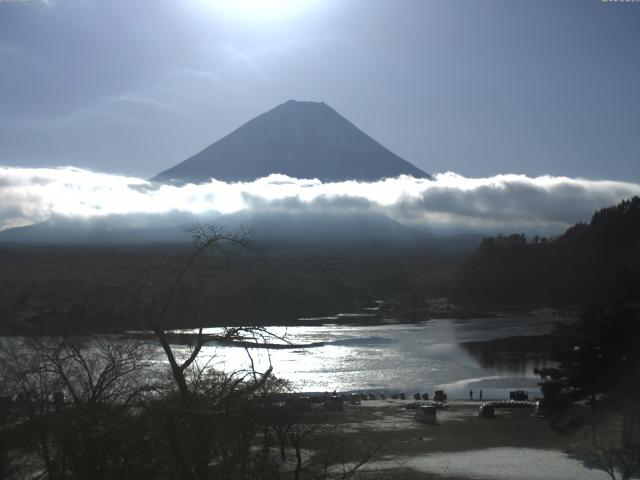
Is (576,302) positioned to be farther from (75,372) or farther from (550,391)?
(75,372)

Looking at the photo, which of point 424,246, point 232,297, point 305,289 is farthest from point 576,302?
point 424,246

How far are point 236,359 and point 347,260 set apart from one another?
64854 millimetres

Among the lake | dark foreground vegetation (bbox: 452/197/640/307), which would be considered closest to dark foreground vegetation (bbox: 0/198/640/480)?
the lake

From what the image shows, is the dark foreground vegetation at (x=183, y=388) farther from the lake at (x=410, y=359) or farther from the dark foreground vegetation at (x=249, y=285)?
the lake at (x=410, y=359)

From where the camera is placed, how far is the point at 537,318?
4619 cm

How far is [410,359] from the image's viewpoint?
1152 inches

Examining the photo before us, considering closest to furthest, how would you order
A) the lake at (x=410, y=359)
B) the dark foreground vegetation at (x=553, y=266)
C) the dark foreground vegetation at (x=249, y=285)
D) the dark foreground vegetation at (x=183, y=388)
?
the dark foreground vegetation at (x=183, y=388)
the dark foreground vegetation at (x=249, y=285)
the lake at (x=410, y=359)
the dark foreground vegetation at (x=553, y=266)

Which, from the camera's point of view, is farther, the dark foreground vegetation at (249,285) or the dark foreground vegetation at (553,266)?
the dark foreground vegetation at (553,266)

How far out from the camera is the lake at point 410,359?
23.9 metres

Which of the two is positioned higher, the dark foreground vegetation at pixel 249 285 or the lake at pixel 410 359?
the dark foreground vegetation at pixel 249 285

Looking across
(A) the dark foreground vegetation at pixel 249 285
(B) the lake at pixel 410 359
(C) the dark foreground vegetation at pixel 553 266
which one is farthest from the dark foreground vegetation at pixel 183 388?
(C) the dark foreground vegetation at pixel 553 266

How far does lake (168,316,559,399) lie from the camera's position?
2394 centimetres

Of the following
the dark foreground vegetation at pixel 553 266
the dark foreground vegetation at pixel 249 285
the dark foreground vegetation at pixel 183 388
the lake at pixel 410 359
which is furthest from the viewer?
the dark foreground vegetation at pixel 553 266

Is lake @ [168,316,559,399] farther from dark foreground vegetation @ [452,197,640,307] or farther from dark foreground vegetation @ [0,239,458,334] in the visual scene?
dark foreground vegetation @ [452,197,640,307]
